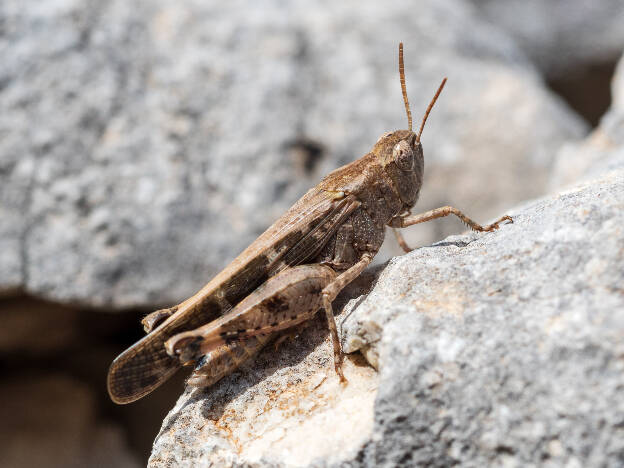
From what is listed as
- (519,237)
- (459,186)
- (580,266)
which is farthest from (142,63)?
(580,266)

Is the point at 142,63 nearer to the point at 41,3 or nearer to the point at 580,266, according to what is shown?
the point at 41,3

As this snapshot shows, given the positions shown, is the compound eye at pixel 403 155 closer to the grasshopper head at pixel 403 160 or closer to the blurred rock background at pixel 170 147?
the grasshopper head at pixel 403 160

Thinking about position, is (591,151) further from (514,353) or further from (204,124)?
(514,353)

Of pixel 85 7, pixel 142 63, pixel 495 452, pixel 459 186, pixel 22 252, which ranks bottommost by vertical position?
pixel 459 186

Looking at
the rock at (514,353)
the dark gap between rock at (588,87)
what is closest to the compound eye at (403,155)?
the rock at (514,353)

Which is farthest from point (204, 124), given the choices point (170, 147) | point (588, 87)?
point (588, 87)

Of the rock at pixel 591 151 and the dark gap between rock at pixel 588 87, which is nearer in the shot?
the rock at pixel 591 151
